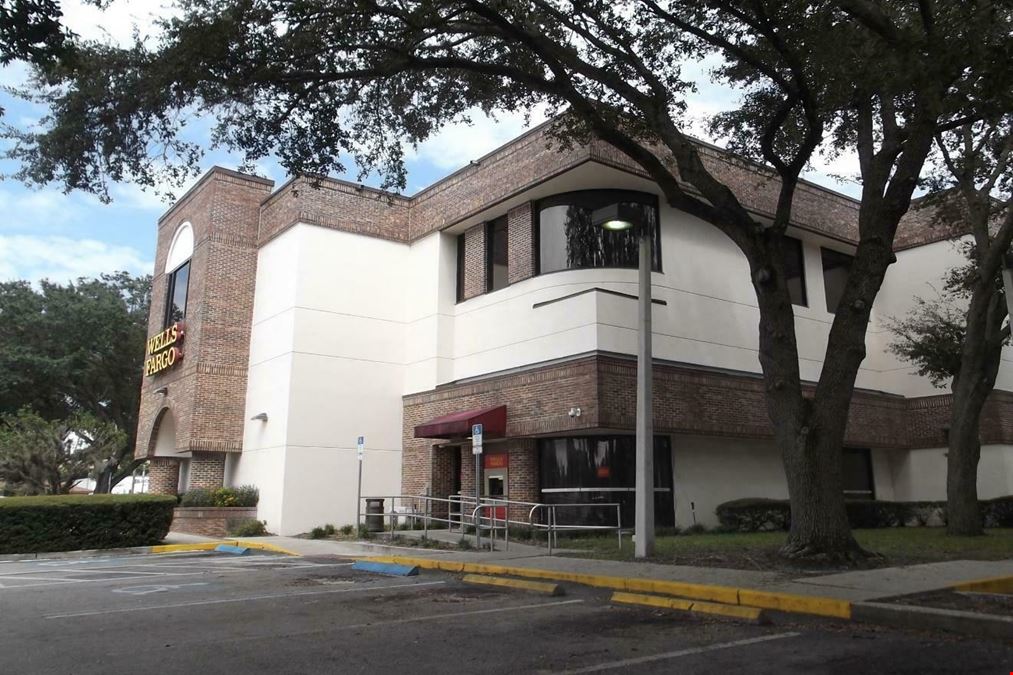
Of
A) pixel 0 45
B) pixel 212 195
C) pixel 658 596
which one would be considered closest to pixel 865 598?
pixel 658 596

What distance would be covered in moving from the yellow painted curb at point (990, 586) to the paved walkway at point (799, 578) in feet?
0.45

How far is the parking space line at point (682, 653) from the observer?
606 cm

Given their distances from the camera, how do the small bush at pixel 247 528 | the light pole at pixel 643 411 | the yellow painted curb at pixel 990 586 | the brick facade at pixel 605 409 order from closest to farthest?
the yellow painted curb at pixel 990 586 < the light pole at pixel 643 411 < the brick facade at pixel 605 409 < the small bush at pixel 247 528

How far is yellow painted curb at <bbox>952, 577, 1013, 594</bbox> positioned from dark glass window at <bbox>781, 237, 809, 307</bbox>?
1540cm

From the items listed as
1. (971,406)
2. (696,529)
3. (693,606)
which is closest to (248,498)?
(696,529)

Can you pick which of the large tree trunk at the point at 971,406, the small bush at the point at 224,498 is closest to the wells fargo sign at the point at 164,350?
the small bush at the point at 224,498

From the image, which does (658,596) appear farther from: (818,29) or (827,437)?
(818,29)

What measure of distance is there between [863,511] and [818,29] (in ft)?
48.7

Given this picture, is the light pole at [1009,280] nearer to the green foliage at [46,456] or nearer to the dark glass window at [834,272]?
the dark glass window at [834,272]

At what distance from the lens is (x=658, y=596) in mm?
9633

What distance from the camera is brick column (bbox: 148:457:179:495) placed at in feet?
87.9

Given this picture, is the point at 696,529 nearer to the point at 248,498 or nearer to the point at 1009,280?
the point at 1009,280

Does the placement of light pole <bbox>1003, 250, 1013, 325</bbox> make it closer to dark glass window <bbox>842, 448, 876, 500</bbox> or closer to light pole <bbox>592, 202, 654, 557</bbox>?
light pole <bbox>592, 202, 654, 557</bbox>

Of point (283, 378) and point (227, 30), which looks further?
point (283, 378)
